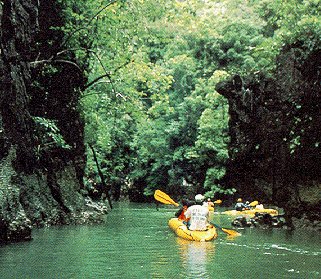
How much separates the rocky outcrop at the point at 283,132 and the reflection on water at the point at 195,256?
4.89 metres

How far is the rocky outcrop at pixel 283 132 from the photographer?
16.7 m

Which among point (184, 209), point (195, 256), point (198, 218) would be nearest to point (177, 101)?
point (184, 209)

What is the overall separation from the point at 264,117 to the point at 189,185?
20.8 m

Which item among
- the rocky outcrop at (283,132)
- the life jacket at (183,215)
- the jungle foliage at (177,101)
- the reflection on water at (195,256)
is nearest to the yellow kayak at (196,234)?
the reflection on water at (195,256)

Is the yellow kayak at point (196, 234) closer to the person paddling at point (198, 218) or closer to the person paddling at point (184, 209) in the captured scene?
the person paddling at point (198, 218)

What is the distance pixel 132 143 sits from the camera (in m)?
42.2

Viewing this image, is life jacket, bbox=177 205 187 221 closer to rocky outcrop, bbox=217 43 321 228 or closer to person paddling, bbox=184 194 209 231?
person paddling, bbox=184 194 209 231

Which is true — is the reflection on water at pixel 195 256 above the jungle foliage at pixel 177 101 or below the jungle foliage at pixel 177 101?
below

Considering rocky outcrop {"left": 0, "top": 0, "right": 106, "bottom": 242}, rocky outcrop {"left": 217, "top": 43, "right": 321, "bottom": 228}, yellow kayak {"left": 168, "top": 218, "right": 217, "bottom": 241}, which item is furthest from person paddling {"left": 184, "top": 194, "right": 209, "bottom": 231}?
rocky outcrop {"left": 0, "top": 0, "right": 106, "bottom": 242}

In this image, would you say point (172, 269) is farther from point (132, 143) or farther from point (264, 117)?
point (132, 143)

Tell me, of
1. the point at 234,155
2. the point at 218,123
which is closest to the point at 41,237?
the point at 234,155

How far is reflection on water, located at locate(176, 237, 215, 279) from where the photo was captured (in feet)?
29.8

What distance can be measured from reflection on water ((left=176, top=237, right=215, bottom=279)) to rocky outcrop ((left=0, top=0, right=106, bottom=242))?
3810 millimetres

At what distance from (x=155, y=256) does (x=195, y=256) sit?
0.86m
